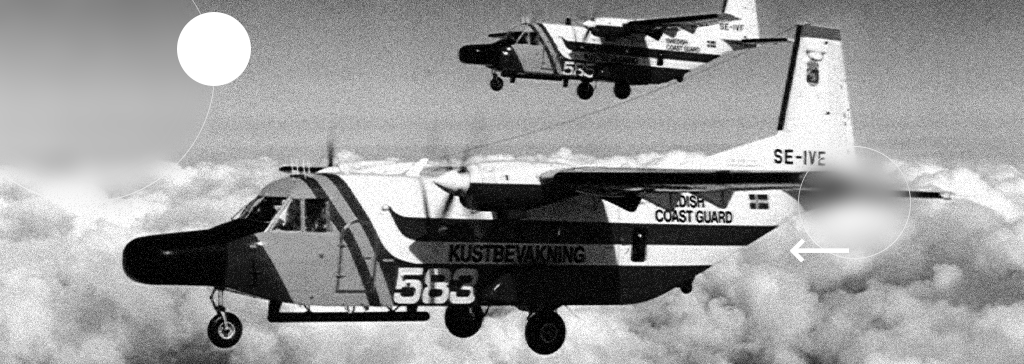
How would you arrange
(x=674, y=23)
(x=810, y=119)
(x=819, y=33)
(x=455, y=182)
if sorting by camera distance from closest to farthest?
(x=455, y=182)
(x=810, y=119)
(x=819, y=33)
(x=674, y=23)

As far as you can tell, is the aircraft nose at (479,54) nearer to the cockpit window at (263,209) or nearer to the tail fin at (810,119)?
the tail fin at (810,119)

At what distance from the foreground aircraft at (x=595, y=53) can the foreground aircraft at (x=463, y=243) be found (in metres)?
9.62

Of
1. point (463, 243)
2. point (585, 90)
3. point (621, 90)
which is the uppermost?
point (463, 243)

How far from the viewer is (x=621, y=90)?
113 feet

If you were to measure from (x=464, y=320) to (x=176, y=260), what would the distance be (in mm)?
5439

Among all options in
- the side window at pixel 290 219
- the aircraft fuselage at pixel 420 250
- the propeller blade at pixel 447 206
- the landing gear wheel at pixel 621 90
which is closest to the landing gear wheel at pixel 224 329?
the aircraft fuselage at pixel 420 250

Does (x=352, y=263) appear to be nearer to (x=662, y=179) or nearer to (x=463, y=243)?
(x=463, y=243)

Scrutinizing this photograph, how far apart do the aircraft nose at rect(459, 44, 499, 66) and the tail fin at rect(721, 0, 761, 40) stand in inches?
277

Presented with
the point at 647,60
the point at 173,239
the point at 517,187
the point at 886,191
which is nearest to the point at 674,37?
the point at 647,60

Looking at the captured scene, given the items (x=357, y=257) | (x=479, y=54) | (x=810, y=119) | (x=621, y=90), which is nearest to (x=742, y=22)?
(x=621, y=90)

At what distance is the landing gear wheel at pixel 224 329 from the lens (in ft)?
67.5

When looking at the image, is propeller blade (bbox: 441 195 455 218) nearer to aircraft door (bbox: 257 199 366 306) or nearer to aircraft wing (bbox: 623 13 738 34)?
aircraft door (bbox: 257 199 366 306)

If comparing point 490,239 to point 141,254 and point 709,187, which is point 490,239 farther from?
point 141,254

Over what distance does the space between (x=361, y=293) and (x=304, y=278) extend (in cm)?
101
